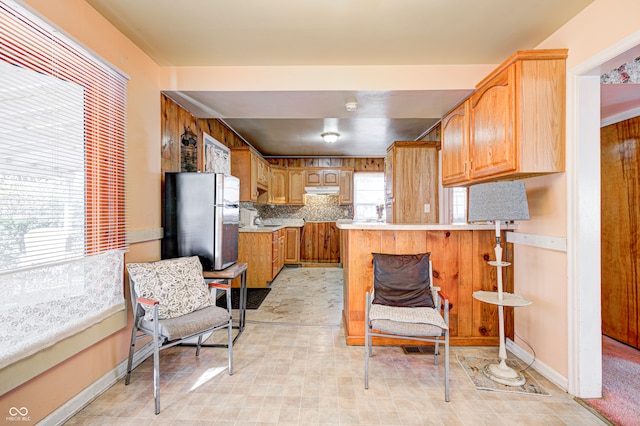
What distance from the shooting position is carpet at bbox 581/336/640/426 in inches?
67.7

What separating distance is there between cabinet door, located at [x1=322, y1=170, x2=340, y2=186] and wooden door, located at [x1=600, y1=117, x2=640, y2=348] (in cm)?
452

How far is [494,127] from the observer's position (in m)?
2.16

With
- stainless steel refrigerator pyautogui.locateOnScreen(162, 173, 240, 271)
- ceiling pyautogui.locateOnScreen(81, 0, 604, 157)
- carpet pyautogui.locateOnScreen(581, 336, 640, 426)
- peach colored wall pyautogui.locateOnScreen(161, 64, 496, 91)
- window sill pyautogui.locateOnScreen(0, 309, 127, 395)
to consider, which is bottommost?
carpet pyautogui.locateOnScreen(581, 336, 640, 426)

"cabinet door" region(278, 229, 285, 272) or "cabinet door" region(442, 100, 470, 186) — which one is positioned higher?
"cabinet door" region(442, 100, 470, 186)

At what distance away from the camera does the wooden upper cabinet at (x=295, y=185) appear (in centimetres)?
666

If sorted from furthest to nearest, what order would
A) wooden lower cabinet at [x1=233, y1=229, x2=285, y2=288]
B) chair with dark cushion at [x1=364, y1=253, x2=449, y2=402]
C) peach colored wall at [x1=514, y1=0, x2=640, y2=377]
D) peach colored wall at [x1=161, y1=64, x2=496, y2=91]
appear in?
wooden lower cabinet at [x1=233, y1=229, x2=285, y2=288]
peach colored wall at [x1=161, y1=64, x2=496, y2=91]
chair with dark cushion at [x1=364, y1=253, x2=449, y2=402]
peach colored wall at [x1=514, y1=0, x2=640, y2=377]

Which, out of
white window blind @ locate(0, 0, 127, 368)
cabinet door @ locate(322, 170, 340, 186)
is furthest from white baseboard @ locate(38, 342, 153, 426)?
cabinet door @ locate(322, 170, 340, 186)

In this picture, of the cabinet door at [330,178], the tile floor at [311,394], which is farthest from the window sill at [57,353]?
the cabinet door at [330,178]

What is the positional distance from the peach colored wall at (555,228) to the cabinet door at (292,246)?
4.43m

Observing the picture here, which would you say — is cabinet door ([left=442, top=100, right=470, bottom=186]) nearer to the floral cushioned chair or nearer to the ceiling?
the ceiling

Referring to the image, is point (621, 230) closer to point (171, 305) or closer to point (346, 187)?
point (171, 305)

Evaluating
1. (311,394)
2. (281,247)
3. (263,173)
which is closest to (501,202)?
(311,394)

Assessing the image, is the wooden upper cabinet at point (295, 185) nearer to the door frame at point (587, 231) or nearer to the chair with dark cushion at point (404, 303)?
the chair with dark cushion at point (404, 303)

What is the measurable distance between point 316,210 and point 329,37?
5.04 meters
